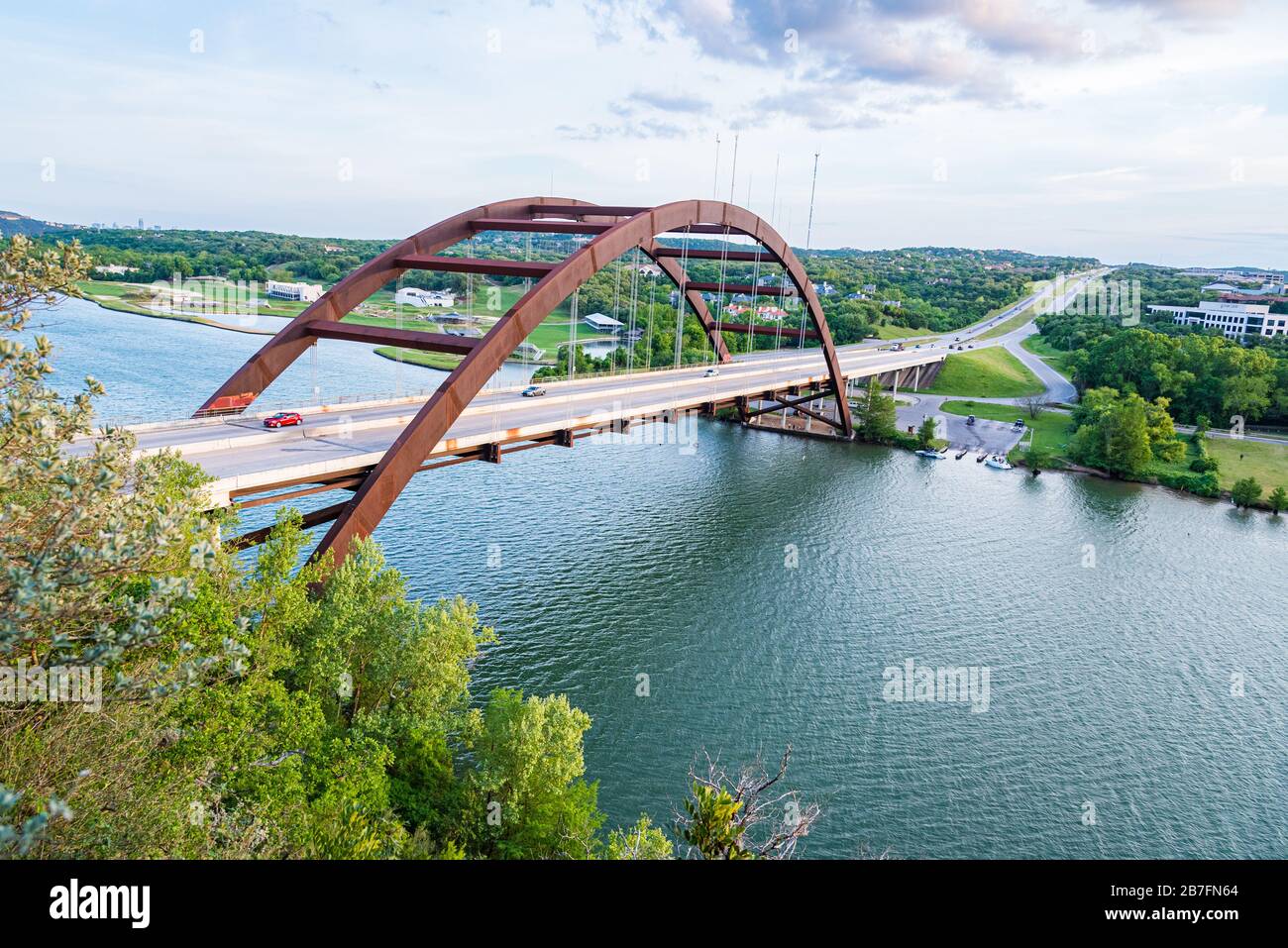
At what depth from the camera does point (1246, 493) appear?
4722 centimetres

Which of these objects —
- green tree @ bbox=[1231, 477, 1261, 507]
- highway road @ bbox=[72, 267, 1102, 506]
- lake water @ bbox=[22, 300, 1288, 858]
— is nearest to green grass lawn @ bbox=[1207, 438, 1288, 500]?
green tree @ bbox=[1231, 477, 1261, 507]

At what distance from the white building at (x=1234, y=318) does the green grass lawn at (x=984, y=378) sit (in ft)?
122

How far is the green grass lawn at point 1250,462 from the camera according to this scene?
51.5m

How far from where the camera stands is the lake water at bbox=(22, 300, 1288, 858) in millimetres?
19562

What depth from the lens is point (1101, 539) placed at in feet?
132

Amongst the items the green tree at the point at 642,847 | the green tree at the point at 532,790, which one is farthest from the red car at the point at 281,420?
the green tree at the point at 642,847

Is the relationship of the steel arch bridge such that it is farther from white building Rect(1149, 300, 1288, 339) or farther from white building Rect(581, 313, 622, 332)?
white building Rect(1149, 300, 1288, 339)

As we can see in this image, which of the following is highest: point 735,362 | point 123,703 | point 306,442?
point 735,362

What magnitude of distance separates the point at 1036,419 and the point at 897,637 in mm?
45352

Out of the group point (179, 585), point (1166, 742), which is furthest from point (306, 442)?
point (1166, 742)

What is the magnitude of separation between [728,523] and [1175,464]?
117ft

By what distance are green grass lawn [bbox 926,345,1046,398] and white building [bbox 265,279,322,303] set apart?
84.2m

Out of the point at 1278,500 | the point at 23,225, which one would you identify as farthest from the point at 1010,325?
the point at 23,225

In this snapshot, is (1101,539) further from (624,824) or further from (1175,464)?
(624,824)
